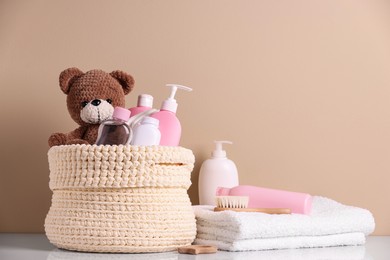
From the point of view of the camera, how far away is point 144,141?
1.34m

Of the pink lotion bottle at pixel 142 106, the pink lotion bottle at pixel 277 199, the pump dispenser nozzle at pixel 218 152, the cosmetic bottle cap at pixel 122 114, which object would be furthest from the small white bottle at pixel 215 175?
the cosmetic bottle cap at pixel 122 114

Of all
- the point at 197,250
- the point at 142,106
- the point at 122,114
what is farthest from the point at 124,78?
the point at 197,250

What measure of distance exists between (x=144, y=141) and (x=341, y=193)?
0.66m

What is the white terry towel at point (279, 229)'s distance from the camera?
1.30 m

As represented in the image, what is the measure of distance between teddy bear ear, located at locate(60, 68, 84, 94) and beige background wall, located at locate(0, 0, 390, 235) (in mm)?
224

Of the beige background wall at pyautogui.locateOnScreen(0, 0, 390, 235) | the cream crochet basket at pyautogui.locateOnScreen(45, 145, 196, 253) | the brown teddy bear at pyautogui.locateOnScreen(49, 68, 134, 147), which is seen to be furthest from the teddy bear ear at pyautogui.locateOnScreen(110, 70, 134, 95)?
the cream crochet basket at pyautogui.locateOnScreen(45, 145, 196, 253)

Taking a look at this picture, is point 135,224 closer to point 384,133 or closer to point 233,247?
point 233,247

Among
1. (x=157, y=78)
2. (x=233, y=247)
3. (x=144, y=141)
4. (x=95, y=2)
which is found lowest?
(x=233, y=247)

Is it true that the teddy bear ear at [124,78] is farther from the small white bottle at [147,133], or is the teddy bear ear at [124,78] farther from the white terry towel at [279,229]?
the white terry towel at [279,229]

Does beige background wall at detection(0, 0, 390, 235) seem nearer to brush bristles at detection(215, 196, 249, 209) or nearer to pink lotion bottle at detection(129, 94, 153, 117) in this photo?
pink lotion bottle at detection(129, 94, 153, 117)

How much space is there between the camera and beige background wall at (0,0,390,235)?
68.1 inches

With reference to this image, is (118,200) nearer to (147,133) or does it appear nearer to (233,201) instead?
(147,133)

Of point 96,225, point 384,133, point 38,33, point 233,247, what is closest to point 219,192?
point 233,247

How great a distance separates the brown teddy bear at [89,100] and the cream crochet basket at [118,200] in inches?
6.5
